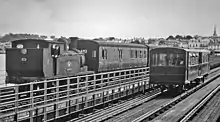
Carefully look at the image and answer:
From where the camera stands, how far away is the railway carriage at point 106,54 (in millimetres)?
19828

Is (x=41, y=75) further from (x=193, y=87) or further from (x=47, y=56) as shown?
(x=193, y=87)

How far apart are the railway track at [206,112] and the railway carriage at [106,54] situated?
7125 millimetres

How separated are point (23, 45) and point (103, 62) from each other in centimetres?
716

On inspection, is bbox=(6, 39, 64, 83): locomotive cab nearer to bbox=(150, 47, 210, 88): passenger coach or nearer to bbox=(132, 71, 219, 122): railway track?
bbox=(132, 71, 219, 122): railway track

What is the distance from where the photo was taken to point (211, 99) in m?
18.6

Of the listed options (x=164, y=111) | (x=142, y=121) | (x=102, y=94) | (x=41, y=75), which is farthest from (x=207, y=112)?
(x=41, y=75)

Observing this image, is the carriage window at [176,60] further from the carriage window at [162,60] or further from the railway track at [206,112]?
the railway track at [206,112]

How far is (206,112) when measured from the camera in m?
14.6

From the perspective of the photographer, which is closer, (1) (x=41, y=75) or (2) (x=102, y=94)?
(1) (x=41, y=75)

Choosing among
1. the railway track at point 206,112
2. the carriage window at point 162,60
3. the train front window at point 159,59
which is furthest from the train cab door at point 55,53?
the carriage window at point 162,60

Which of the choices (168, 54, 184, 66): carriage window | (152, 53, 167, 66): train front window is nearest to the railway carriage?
(152, 53, 167, 66): train front window

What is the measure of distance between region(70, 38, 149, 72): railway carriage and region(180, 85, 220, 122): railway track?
7.13 metres

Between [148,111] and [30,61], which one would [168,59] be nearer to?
[148,111]

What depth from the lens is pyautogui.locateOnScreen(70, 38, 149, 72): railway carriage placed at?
19.8 m
